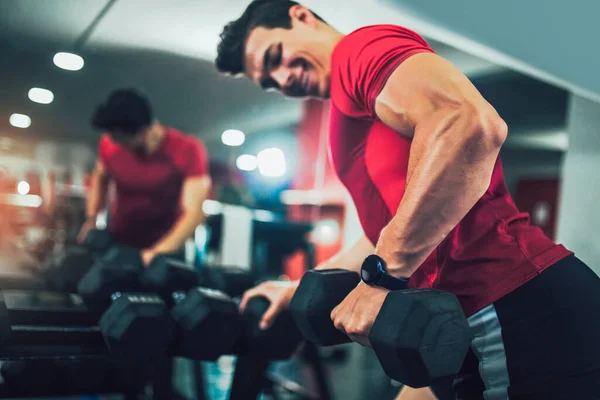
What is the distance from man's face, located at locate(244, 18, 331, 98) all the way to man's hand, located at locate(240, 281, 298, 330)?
1.13 ft

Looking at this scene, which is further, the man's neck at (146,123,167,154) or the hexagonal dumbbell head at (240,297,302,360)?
the man's neck at (146,123,167,154)

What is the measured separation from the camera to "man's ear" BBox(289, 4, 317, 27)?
755mm

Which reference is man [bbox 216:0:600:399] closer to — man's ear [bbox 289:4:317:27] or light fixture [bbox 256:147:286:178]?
man's ear [bbox 289:4:317:27]

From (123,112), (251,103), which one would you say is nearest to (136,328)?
(251,103)

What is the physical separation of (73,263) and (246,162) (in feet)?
1.82

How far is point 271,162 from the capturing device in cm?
139

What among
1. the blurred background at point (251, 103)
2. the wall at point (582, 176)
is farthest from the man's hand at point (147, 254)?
the wall at point (582, 176)

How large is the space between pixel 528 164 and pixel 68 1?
0.82 metres

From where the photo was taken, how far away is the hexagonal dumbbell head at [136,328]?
0.73 metres

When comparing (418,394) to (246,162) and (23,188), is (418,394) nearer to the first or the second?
(246,162)

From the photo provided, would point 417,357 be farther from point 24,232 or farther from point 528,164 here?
point 24,232

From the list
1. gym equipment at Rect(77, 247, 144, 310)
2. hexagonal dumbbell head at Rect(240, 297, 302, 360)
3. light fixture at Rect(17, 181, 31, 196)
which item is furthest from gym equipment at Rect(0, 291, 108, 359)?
light fixture at Rect(17, 181, 31, 196)

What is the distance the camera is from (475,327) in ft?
2.12

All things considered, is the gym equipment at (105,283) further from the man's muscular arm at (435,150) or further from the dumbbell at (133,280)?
the man's muscular arm at (435,150)
